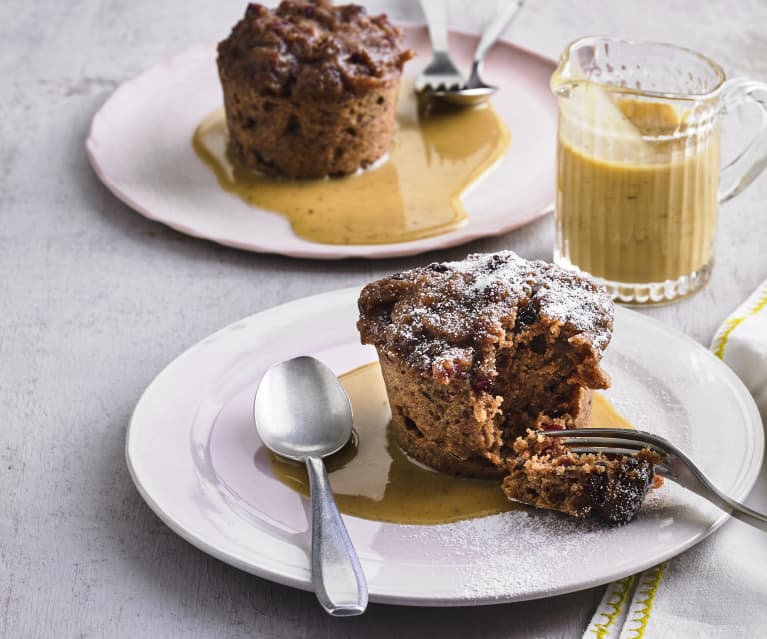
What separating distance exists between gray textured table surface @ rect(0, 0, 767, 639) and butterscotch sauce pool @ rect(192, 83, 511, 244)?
138 millimetres

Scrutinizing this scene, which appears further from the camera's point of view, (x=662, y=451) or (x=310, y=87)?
(x=310, y=87)

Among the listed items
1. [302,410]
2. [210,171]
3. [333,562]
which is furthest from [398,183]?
[333,562]

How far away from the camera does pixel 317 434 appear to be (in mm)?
2275

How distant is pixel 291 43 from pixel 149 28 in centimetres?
144

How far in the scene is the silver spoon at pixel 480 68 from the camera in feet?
12.7

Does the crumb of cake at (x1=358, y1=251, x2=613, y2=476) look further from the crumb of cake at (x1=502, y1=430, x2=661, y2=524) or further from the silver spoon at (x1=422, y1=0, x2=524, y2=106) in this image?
the silver spoon at (x1=422, y1=0, x2=524, y2=106)

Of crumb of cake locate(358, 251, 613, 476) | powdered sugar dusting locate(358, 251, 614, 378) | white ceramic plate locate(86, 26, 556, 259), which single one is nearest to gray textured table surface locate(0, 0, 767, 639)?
white ceramic plate locate(86, 26, 556, 259)

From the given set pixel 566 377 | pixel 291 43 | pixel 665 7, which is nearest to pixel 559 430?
pixel 566 377

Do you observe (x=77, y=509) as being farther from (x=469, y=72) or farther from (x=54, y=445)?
(x=469, y=72)

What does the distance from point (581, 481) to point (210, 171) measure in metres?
1.94

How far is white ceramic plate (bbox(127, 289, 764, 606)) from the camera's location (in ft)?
6.27

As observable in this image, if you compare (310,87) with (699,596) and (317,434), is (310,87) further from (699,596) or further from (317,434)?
(699,596)

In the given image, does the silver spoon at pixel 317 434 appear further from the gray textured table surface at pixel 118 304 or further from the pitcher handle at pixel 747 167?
the pitcher handle at pixel 747 167

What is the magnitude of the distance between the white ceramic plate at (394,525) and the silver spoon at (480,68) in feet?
4.53
